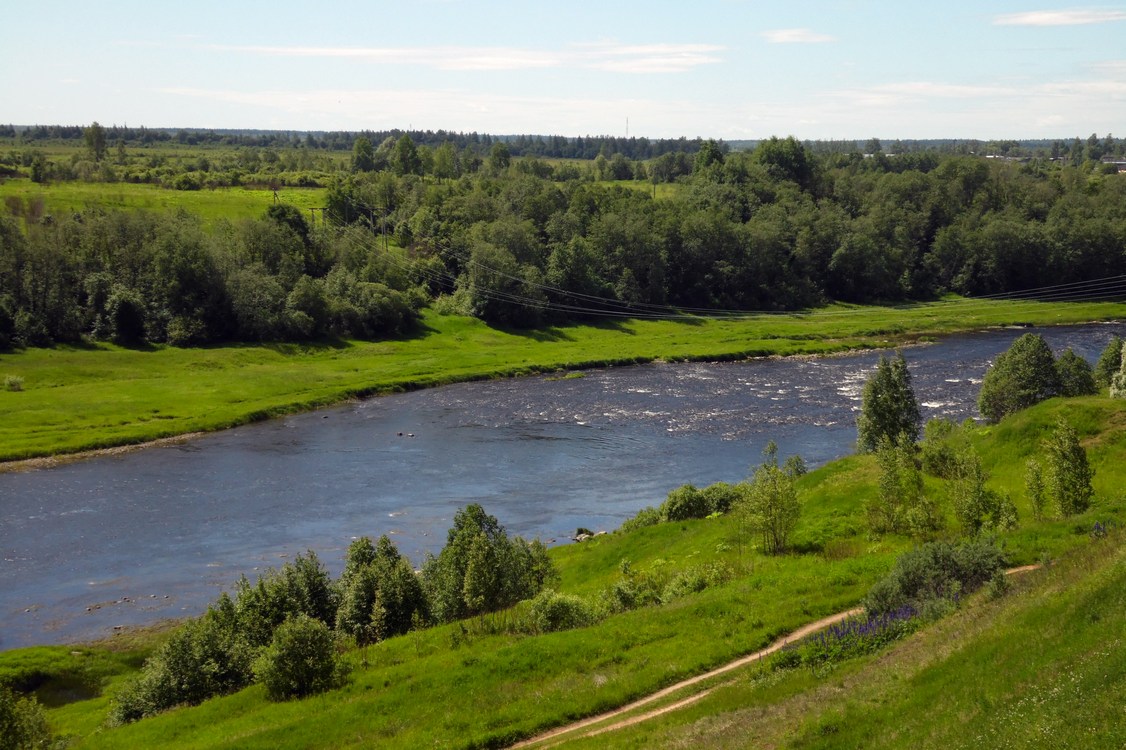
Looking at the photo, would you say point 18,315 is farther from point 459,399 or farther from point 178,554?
point 178,554

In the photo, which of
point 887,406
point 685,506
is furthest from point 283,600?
point 887,406

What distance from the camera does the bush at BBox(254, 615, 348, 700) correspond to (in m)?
32.9

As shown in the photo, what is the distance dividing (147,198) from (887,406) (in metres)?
133

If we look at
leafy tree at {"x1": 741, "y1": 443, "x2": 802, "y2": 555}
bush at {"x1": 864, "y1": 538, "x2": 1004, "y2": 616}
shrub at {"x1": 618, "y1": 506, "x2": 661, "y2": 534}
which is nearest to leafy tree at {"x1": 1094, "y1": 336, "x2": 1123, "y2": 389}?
shrub at {"x1": 618, "y1": 506, "x2": 661, "y2": 534}

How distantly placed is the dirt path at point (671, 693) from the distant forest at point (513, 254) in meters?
98.7

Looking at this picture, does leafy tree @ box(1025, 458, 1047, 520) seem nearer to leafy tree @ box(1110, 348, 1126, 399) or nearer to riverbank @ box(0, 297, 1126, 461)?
leafy tree @ box(1110, 348, 1126, 399)

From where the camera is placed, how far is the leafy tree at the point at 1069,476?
40.5 meters

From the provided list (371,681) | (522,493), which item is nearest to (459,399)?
(522,493)

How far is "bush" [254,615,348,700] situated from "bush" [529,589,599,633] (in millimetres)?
7276

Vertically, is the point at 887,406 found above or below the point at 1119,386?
below

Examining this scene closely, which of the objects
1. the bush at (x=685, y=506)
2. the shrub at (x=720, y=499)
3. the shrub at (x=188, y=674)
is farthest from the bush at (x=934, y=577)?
the bush at (x=685, y=506)

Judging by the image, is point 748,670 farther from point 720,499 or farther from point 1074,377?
point 1074,377

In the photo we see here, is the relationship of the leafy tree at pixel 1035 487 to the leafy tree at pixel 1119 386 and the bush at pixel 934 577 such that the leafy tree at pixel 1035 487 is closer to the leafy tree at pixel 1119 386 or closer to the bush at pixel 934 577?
the bush at pixel 934 577

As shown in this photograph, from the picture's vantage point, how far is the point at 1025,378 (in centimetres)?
6694
